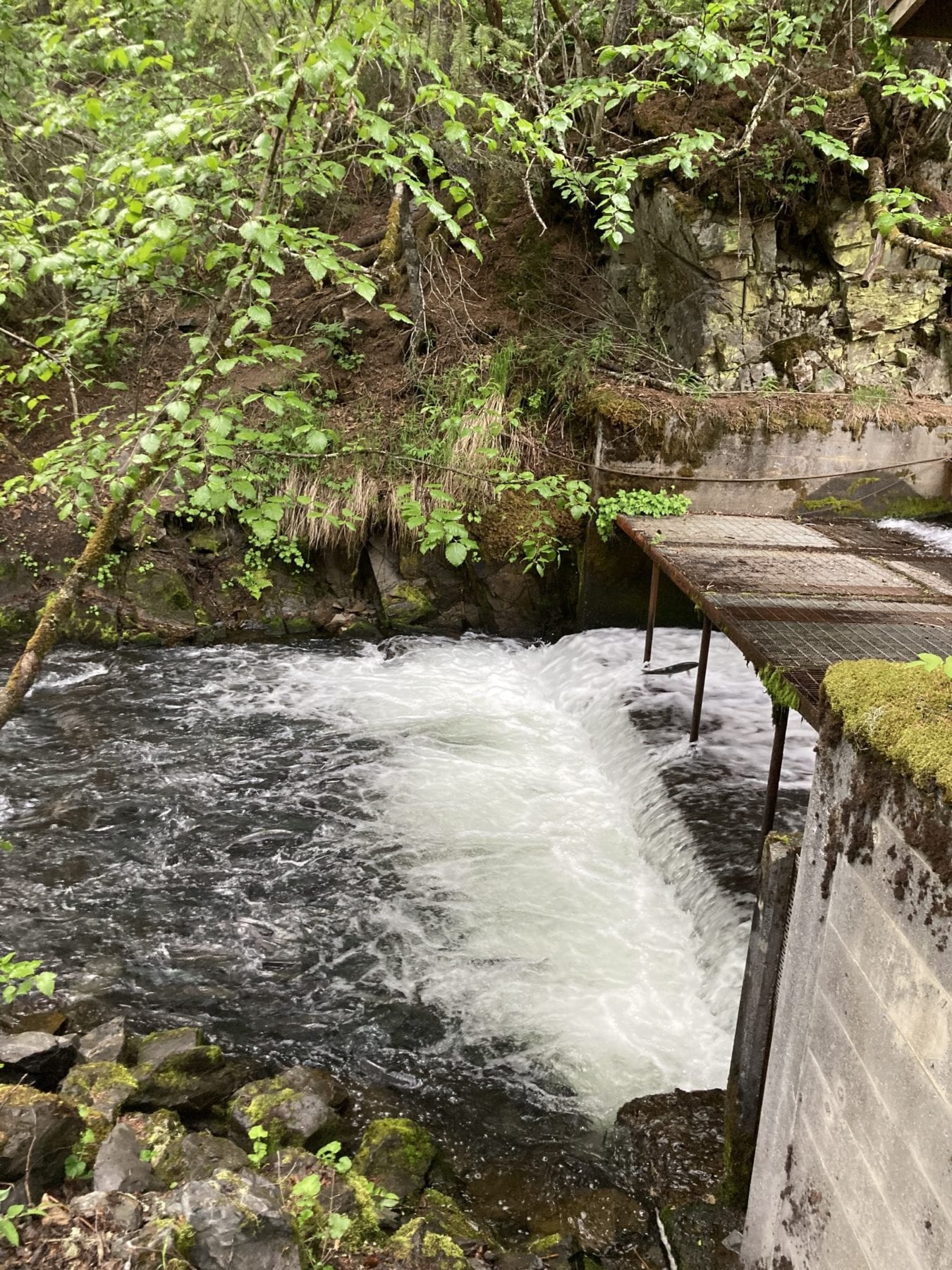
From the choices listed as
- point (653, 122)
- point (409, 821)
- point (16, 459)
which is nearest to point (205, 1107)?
point (409, 821)

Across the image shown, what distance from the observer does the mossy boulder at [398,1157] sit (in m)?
3.55

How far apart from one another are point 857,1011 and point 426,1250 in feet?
6.01

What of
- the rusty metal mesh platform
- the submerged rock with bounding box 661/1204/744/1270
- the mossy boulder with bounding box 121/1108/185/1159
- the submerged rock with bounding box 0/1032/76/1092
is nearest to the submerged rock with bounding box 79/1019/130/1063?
the submerged rock with bounding box 0/1032/76/1092

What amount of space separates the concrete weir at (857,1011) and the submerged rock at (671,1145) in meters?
0.25

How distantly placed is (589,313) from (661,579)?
3767 millimetres

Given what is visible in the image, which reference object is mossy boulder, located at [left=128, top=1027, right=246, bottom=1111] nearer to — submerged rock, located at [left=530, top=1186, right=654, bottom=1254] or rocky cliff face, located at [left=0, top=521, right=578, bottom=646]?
submerged rock, located at [left=530, top=1186, right=654, bottom=1254]

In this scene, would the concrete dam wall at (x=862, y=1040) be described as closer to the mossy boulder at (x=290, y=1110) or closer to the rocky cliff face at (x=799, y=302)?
the mossy boulder at (x=290, y=1110)

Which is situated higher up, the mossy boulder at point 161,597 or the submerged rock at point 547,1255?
Result: the mossy boulder at point 161,597

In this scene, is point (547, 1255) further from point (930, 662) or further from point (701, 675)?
point (701, 675)

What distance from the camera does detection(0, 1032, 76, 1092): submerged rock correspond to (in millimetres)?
3777

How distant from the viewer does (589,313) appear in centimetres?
1062

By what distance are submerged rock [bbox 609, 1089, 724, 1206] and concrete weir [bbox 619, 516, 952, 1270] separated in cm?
25

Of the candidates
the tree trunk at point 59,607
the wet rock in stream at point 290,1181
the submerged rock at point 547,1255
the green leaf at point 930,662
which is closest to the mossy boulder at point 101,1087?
the wet rock in stream at point 290,1181

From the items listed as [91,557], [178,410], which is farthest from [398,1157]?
[178,410]
